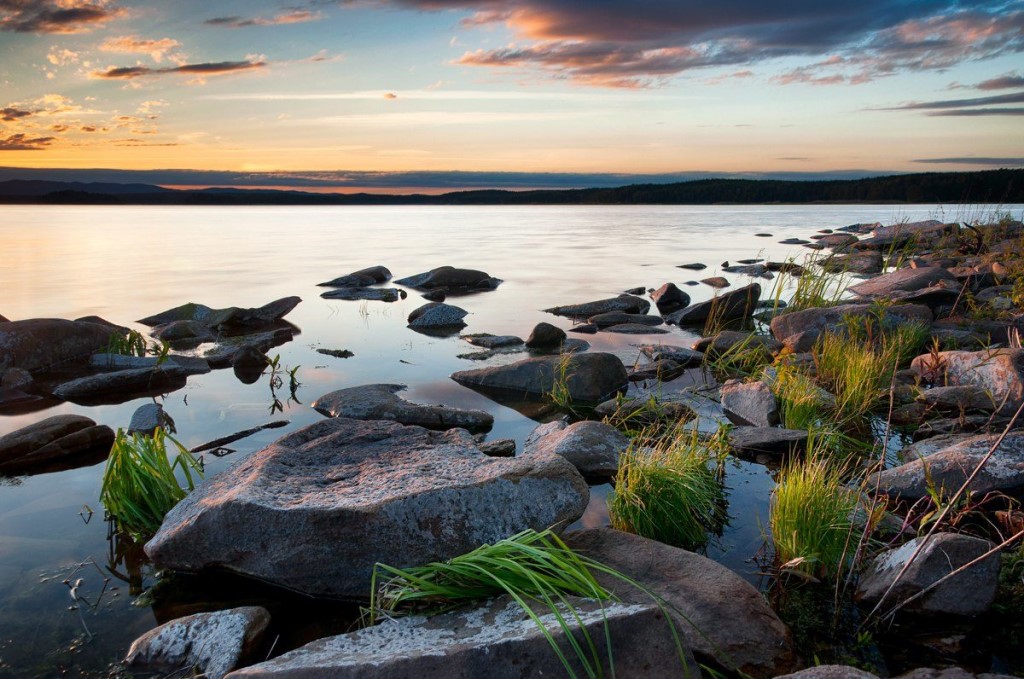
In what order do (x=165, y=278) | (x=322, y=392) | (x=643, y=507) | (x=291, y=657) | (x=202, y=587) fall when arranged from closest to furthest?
1. (x=291, y=657)
2. (x=202, y=587)
3. (x=643, y=507)
4. (x=322, y=392)
5. (x=165, y=278)

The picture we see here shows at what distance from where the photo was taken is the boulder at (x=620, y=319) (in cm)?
1516

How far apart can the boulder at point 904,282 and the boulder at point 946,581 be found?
10123 millimetres

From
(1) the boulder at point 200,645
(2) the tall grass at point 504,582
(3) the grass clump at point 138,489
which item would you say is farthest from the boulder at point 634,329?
(1) the boulder at point 200,645

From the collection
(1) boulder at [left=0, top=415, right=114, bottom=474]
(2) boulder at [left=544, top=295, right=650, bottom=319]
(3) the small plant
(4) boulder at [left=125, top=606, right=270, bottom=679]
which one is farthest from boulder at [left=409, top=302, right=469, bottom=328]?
(4) boulder at [left=125, top=606, right=270, bottom=679]

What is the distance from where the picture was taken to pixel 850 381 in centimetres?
830

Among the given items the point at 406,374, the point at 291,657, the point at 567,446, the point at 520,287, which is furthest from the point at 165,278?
the point at 291,657

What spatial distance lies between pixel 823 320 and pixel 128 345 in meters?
11.1

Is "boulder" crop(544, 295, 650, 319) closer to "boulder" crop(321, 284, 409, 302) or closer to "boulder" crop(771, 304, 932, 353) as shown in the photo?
"boulder" crop(321, 284, 409, 302)

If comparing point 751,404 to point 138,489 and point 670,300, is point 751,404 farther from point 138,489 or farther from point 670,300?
point 670,300

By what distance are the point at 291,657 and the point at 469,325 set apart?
12328mm

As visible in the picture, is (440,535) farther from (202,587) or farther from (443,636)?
(202,587)

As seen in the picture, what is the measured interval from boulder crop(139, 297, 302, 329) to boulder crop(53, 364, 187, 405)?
189 inches

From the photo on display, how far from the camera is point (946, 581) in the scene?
435 centimetres

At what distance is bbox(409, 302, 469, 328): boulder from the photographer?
50.8ft
